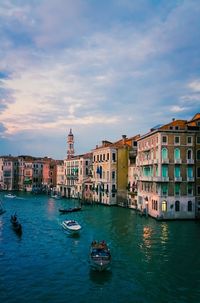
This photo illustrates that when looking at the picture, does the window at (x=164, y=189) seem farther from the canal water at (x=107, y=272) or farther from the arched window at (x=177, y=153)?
the canal water at (x=107, y=272)

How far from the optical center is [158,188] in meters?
36.8

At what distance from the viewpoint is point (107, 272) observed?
19.2 m

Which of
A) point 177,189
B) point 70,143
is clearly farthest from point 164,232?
point 70,143

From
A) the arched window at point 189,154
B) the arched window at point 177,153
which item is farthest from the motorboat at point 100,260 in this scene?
A: the arched window at point 189,154

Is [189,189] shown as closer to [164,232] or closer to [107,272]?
[164,232]

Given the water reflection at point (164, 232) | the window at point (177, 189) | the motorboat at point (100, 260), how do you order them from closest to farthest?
the motorboat at point (100, 260) → the water reflection at point (164, 232) → the window at point (177, 189)

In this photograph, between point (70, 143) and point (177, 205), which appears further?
point (70, 143)

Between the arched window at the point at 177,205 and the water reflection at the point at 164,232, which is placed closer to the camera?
the water reflection at the point at 164,232

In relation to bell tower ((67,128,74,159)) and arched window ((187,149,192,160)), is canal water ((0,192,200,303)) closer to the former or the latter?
arched window ((187,149,192,160))

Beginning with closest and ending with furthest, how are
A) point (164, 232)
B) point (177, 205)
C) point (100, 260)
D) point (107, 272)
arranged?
point (107, 272) < point (100, 260) < point (164, 232) < point (177, 205)

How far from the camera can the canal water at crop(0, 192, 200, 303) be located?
16.1 m

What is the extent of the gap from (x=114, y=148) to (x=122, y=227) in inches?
926

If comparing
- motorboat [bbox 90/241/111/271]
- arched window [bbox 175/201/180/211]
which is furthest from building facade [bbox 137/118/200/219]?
motorboat [bbox 90/241/111/271]

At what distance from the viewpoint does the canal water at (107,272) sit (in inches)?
632
